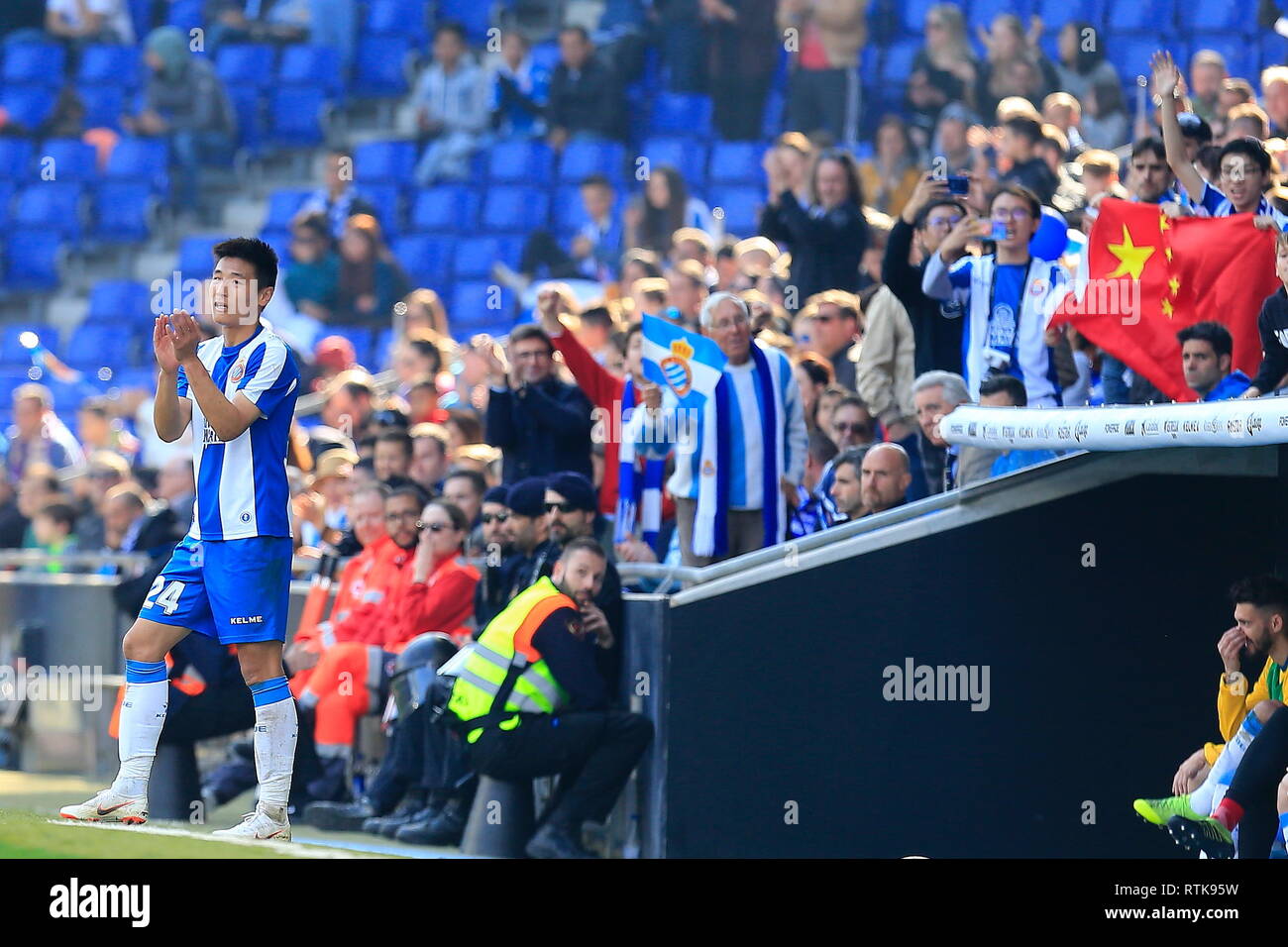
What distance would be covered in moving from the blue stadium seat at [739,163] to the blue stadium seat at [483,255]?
1.87 m

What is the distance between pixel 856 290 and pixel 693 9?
5458 mm

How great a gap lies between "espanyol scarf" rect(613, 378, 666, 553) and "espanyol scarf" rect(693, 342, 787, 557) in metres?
0.67

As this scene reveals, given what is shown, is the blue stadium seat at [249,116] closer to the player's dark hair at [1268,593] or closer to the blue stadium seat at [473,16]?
the blue stadium seat at [473,16]

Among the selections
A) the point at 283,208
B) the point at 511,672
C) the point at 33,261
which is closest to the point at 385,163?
the point at 283,208

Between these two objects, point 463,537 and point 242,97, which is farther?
point 242,97

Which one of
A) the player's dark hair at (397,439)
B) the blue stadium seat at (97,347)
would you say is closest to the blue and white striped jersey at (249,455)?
the player's dark hair at (397,439)

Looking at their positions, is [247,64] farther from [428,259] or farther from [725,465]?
[725,465]

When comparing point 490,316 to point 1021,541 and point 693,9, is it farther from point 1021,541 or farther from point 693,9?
point 1021,541

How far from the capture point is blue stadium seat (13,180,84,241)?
64.2ft

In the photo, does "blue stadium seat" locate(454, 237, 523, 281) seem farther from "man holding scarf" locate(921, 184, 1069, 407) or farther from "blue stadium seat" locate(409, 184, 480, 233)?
"man holding scarf" locate(921, 184, 1069, 407)

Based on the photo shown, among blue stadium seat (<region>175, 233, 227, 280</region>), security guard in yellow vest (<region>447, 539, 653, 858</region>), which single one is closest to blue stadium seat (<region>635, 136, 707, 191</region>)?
blue stadium seat (<region>175, 233, 227, 280</region>)

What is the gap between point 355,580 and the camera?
11.0m

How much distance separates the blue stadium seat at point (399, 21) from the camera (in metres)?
19.7
